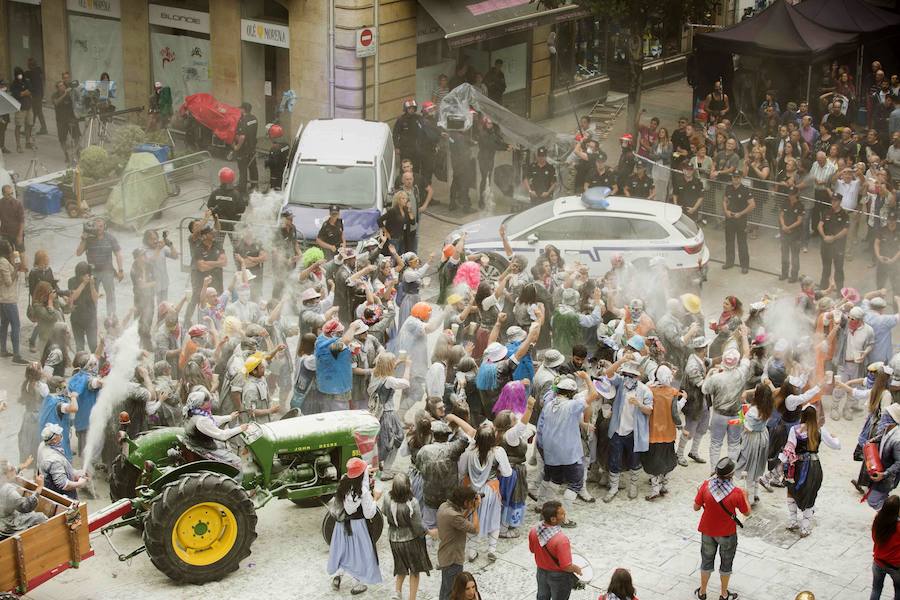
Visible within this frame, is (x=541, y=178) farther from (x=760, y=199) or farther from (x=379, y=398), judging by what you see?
(x=379, y=398)

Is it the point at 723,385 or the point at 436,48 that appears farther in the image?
the point at 436,48

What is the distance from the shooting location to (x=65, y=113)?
26078 mm

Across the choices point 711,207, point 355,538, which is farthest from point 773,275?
point 355,538

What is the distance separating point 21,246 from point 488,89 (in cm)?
1202

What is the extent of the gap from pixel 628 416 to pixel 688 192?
9.23m

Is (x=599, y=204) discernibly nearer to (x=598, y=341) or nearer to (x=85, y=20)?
(x=598, y=341)

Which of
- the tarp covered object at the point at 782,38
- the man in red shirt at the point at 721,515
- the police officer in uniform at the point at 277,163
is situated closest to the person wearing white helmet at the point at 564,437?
the man in red shirt at the point at 721,515

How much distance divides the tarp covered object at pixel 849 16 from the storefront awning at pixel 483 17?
464 centimetres

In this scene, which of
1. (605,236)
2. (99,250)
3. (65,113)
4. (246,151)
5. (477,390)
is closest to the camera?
(477,390)

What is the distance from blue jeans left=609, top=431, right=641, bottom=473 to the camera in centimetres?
1337

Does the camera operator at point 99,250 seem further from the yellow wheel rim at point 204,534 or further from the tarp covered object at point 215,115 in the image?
the tarp covered object at point 215,115

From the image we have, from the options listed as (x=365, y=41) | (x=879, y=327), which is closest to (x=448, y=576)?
(x=879, y=327)

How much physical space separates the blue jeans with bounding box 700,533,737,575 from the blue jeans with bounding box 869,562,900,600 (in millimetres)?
1187

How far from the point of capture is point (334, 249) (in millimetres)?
18469
